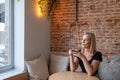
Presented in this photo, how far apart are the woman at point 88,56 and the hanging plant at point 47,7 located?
58.1 inches

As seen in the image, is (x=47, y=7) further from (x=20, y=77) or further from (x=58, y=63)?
(x=20, y=77)

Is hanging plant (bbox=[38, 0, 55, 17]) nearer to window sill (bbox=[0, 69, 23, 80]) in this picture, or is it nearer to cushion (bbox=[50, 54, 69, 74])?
cushion (bbox=[50, 54, 69, 74])

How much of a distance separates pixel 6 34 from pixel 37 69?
0.91m

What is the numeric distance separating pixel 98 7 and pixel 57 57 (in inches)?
54.5

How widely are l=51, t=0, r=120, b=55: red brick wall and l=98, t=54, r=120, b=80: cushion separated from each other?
431 mm

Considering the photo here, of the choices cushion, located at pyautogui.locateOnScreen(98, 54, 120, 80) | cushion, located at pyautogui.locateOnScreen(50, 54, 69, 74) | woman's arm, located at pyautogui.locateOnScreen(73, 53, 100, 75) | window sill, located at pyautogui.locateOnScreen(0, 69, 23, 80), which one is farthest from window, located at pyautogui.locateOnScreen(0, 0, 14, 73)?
cushion, located at pyautogui.locateOnScreen(98, 54, 120, 80)

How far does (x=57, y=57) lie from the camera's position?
14.2 feet

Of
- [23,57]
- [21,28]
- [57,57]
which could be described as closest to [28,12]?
[21,28]

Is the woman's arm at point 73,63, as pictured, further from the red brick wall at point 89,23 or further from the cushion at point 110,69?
the red brick wall at point 89,23

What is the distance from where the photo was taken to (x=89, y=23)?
414 centimetres

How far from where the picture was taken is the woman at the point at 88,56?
2.92 meters

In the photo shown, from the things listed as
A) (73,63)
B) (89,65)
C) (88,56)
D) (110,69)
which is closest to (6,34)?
(73,63)

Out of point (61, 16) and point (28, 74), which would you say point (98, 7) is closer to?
point (61, 16)

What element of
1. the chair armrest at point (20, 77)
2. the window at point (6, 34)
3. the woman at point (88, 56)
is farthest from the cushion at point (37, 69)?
the woman at point (88, 56)
